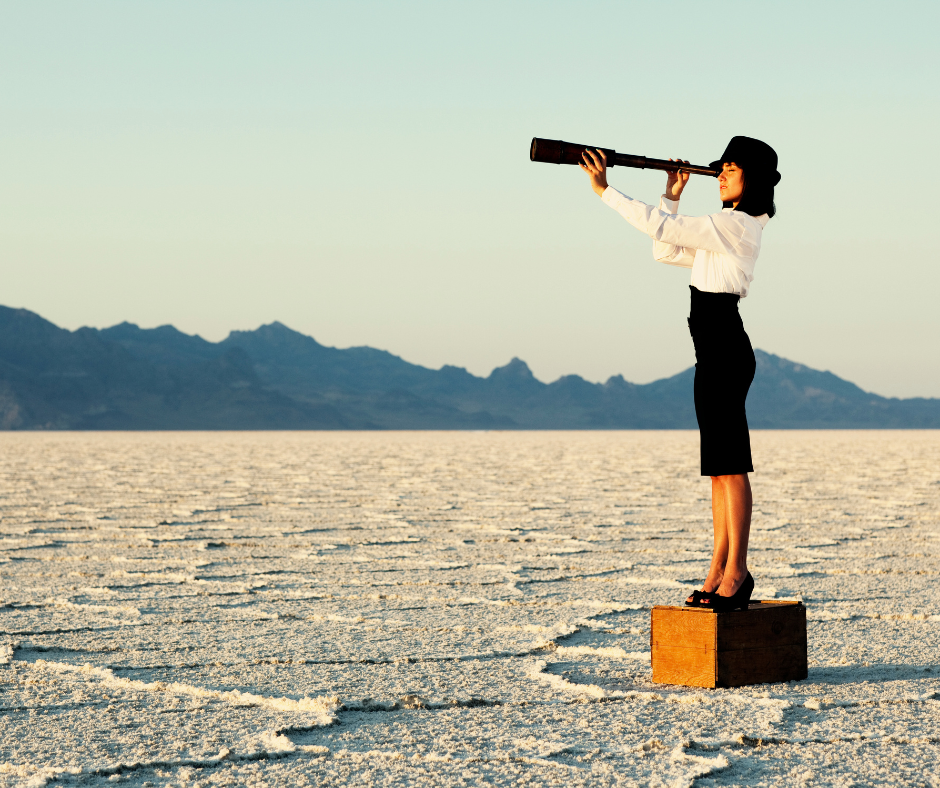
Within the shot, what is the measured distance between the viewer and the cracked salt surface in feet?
7.09

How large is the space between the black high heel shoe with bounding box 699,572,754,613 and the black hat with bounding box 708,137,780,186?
1037 millimetres

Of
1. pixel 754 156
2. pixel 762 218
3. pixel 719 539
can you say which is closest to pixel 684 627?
pixel 719 539

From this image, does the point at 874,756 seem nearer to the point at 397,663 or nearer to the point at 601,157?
the point at 397,663

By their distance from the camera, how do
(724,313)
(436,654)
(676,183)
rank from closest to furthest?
(724,313) → (676,183) → (436,654)

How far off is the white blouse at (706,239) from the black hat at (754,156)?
4.5 inches

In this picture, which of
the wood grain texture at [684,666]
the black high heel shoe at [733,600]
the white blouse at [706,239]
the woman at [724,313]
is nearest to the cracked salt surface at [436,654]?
the wood grain texture at [684,666]

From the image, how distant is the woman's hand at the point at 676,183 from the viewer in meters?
2.99

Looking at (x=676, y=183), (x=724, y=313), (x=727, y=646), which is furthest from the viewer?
(x=676, y=183)

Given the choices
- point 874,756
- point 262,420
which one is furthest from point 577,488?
point 262,420

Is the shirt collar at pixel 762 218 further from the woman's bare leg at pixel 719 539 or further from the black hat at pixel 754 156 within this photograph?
the woman's bare leg at pixel 719 539

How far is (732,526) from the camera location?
2.84 metres

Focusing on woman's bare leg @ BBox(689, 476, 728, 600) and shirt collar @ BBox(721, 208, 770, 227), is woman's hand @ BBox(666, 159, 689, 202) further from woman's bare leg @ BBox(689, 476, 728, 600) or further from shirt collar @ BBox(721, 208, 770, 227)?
woman's bare leg @ BBox(689, 476, 728, 600)

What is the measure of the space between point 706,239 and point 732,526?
2.37ft

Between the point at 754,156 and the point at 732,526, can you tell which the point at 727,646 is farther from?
the point at 754,156
